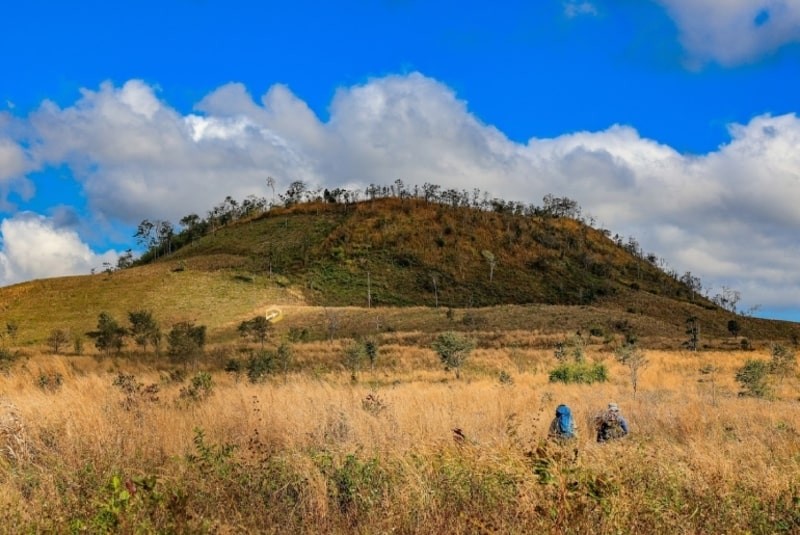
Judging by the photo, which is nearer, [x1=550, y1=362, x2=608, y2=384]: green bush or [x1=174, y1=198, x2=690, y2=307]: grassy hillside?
[x1=550, y1=362, x2=608, y2=384]: green bush

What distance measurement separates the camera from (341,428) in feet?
26.9

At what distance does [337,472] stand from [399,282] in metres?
91.7

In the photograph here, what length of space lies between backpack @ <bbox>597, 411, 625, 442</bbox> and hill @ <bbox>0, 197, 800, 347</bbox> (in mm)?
39177

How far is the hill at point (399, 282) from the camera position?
61500 mm

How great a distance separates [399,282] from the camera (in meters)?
97.6

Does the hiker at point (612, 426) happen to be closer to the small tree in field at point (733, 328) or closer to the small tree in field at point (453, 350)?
the small tree in field at point (453, 350)

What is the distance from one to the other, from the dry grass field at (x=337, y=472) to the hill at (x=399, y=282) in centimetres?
4222

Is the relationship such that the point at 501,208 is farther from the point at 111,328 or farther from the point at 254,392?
the point at 254,392

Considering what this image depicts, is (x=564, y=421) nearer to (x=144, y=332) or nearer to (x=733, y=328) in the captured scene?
(x=144, y=332)

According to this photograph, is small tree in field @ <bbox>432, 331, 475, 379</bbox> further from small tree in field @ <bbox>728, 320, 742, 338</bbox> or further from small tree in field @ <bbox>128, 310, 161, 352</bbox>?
small tree in field @ <bbox>728, 320, 742, 338</bbox>

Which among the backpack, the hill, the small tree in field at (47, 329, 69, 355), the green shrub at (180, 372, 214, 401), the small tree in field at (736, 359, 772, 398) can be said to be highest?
the hill

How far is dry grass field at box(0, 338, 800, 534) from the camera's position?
463 cm

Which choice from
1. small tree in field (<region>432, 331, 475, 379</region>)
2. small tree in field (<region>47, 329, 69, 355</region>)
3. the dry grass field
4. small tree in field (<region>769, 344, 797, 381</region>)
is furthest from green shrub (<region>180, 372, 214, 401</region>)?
small tree in field (<region>47, 329, 69, 355</region>)

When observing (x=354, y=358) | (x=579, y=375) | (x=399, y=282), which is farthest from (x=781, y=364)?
A: (x=399, y=282)
